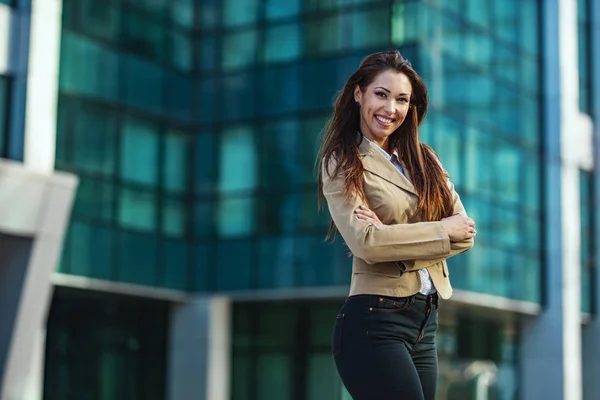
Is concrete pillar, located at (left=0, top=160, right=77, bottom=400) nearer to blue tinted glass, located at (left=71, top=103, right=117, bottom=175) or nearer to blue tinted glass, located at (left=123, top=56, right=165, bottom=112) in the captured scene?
blue tinted glass, located at (left=71, top=103, right=117, bottom=175)

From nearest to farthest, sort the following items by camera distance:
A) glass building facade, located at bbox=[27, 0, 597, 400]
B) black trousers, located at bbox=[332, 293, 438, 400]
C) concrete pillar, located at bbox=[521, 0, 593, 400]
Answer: black trousers, located at bbox=[332, 293, 438, 400]
glass building facade, located at bbox=[27, 0, 597, 400]
concrete pillar, located at bbox=[521, 0, 593, 400]

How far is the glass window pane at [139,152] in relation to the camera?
24.6 meters

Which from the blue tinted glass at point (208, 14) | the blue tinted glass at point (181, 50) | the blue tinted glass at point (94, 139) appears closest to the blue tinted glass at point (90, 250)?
the blue tinted glass at point (94, 139)

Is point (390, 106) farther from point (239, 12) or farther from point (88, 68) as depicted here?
point (239, 12)

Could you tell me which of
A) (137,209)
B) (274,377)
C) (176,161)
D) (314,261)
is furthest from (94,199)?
(274,377)

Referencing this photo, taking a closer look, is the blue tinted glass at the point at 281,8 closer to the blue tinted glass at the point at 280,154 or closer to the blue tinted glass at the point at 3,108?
the blue tinted glass at the point at 280,154

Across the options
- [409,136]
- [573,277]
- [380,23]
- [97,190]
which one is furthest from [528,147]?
[409,136]

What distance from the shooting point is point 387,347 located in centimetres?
335

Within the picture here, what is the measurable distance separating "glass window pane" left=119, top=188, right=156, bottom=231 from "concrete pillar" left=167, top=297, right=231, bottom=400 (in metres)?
2.48

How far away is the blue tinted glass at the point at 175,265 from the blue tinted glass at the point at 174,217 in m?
0.24

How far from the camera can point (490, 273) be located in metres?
25.8

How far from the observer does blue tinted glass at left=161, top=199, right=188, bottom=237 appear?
25844 millimetres

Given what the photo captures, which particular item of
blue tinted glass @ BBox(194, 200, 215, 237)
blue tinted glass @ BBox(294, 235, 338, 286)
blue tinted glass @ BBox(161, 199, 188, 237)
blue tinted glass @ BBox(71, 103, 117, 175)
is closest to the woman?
blue tinted glass @ BBox(71, 103, 117, 175)

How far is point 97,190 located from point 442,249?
67.9 feet
